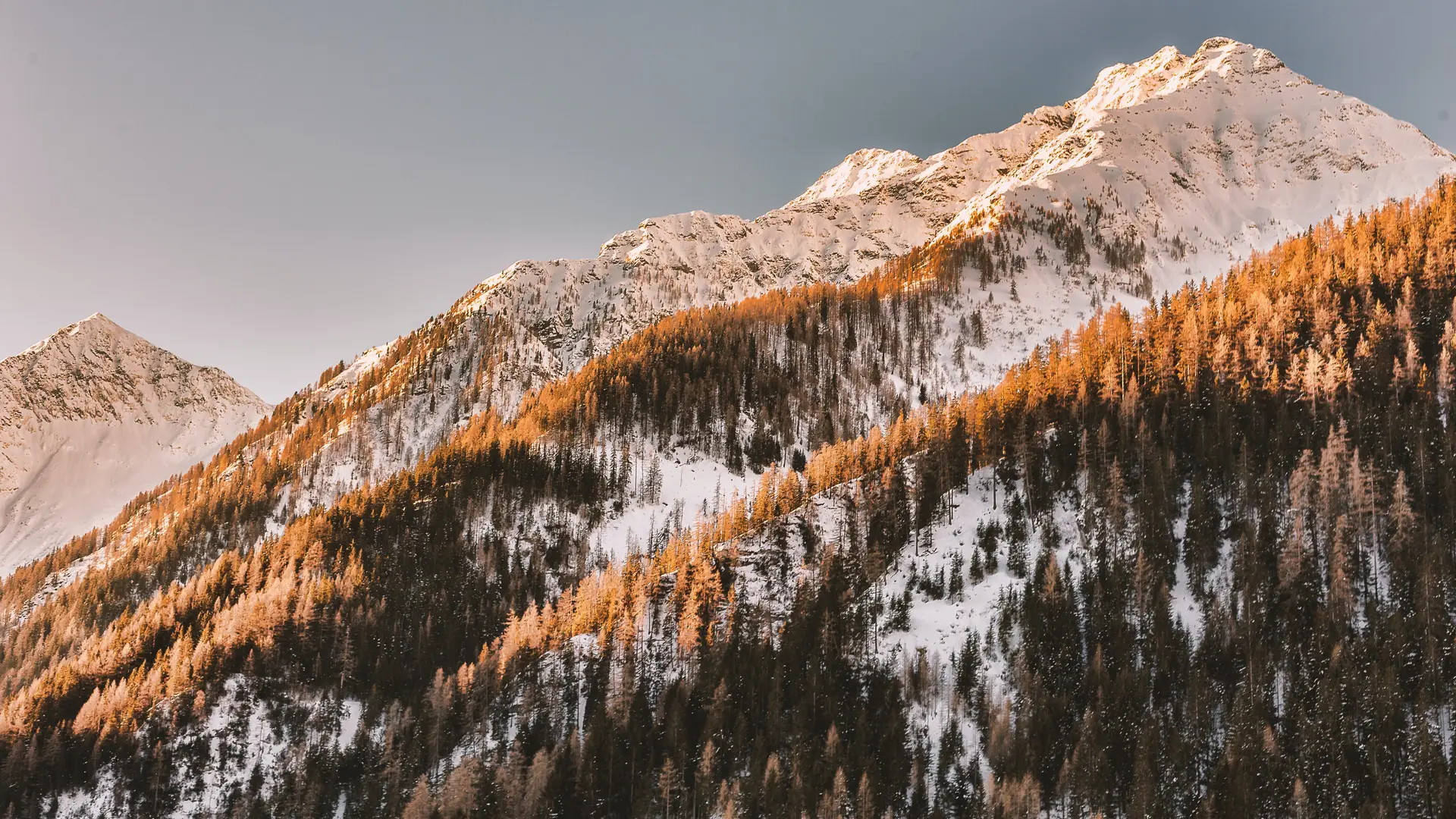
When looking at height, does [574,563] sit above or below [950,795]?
above

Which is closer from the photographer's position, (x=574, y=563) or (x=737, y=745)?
(x=737, y=745)

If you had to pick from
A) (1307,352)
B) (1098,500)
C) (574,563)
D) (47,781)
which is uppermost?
(1307,352)

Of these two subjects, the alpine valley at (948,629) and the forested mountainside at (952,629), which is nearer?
the alpine valley at (948,629)

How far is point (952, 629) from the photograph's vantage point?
11762 cm

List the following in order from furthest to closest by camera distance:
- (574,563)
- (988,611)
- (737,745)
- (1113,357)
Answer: (574,563) < (1113,357) < (988,611) < (737,745)

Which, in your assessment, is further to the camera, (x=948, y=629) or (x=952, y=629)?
(x=948, y=629)

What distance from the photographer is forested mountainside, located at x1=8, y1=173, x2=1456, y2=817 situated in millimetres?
96188

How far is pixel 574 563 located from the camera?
17462 cm

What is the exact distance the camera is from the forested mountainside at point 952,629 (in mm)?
96188

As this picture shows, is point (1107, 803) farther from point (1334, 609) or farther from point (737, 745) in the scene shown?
point (737, 745)

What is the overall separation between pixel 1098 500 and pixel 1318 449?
1156 inches

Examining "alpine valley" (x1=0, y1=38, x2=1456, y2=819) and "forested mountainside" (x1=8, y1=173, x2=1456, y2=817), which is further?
"forested mountainside" (x1=8, y1=173, x2=1456, y2=817)

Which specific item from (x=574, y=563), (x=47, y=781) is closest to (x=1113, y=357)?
(x=574, y=563)

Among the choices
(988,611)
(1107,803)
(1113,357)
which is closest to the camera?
(1107,803)
